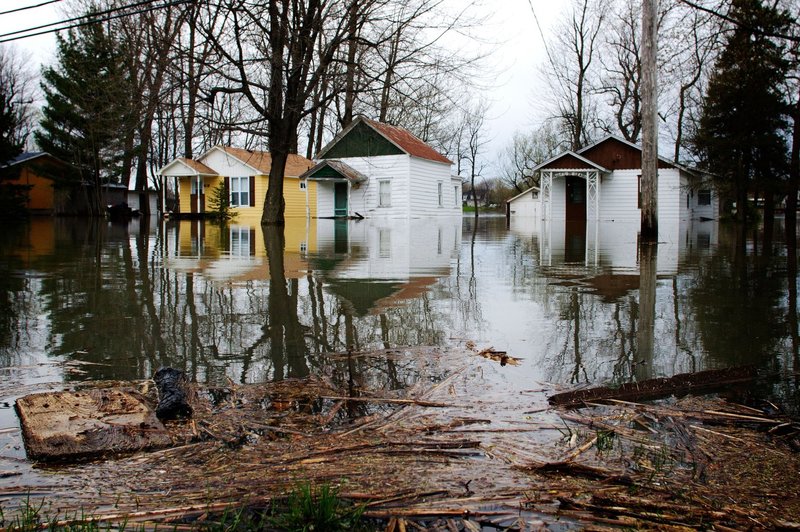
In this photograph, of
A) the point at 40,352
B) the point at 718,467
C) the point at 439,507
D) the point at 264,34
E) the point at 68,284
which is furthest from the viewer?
the point at 264,34

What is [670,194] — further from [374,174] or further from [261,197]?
[261,197]

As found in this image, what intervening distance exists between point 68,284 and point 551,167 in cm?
3066

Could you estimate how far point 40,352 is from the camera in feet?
18.4

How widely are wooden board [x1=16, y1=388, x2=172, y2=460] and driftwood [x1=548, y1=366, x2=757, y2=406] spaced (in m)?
2.34

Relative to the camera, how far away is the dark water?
515 cm

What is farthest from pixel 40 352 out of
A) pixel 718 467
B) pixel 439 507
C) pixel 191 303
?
pixel 718 467

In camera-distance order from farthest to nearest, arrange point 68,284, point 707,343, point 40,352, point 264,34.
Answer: point 264,34
point 68,284
point 707,343
point 40,352

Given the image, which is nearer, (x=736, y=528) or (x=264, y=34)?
(x=736, y=528)

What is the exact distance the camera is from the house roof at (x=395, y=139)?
116 feet

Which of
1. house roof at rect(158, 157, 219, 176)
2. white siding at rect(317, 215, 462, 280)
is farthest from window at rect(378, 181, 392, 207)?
white siding at rect(317, 215, 462, 280)

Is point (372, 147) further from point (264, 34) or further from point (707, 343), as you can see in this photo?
point (707, 343)

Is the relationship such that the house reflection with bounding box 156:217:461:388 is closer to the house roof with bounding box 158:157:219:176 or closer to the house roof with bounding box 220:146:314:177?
the house roof with bounding box 220:146:314:177

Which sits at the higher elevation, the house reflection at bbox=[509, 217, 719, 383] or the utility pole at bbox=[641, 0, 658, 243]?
the utility pole at bbox=[641, 0, 658, 243]

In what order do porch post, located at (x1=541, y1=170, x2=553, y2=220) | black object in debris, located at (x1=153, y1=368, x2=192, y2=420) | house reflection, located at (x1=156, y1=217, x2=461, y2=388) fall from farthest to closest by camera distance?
1. porch post, located at (x1=541, y1=170, x2=553, y2=220)
2. house reflection, located at (x1=156, y1=217, x2=461, y2=388)
3. black object in debris, located at (x1=153, y1=368, x2=192, y2=420)
